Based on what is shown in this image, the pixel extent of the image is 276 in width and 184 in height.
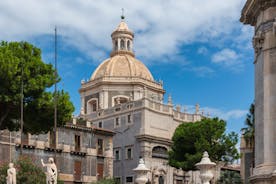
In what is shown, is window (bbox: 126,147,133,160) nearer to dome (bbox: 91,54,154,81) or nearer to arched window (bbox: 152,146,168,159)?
arched window (bbox: 152,146,168,159)

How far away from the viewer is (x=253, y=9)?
25438 millimetres

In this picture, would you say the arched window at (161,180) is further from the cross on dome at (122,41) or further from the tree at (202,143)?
the cross on dome at (122,41)

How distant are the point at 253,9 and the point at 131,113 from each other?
153 feet

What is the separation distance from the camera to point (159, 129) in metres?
71.8

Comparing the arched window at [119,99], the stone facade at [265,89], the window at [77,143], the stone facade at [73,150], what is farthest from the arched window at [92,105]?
the stone facade at [265,89]

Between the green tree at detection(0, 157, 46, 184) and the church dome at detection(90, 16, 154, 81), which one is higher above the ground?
the church dome at detection(90, 16, 154, 81)

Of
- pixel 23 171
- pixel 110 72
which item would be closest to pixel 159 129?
pixel 110 72

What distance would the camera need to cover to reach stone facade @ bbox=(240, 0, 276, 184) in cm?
2316

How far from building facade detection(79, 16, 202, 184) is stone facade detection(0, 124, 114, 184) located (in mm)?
6134

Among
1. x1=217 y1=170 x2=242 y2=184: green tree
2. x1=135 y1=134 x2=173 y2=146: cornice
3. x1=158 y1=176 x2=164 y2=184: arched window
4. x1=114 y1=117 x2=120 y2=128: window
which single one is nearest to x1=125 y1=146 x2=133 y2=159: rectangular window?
x1=135 y1=134 x2=173 y2=146: cornice

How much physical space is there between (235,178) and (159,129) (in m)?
19.7

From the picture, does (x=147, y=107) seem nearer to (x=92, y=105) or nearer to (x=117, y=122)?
(x=117, y=122)

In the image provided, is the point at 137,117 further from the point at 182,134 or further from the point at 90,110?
the point at 90,110

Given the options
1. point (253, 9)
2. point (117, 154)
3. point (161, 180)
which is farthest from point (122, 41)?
point (253, 9)
